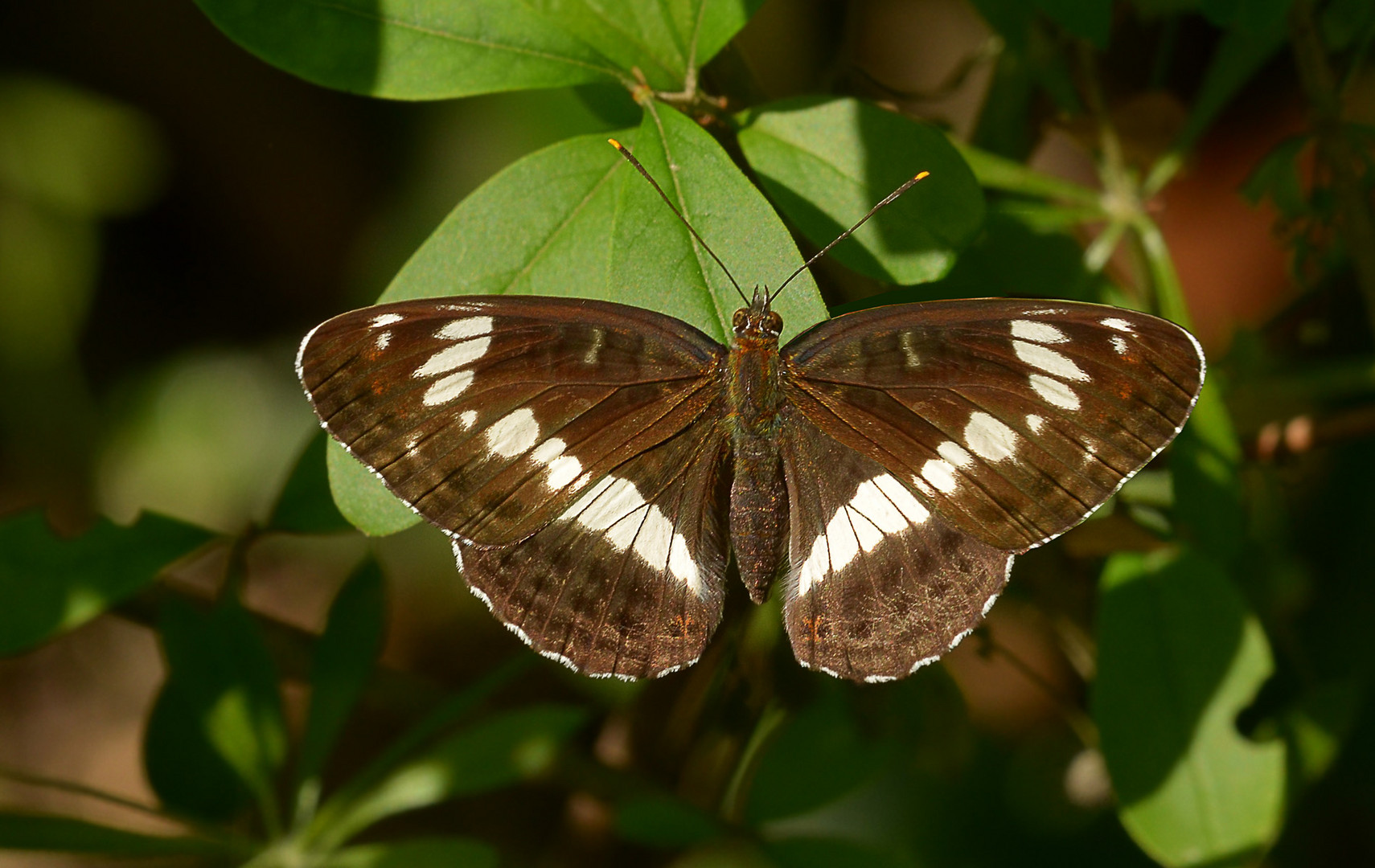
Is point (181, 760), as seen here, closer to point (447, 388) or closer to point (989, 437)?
point (447, 388)

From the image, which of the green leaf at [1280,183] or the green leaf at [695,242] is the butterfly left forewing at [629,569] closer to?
the green leaf at [695,242]

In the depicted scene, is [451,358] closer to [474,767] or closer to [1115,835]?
[474,767]

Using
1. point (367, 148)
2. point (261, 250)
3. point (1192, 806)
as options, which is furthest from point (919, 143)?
point (261, 250)

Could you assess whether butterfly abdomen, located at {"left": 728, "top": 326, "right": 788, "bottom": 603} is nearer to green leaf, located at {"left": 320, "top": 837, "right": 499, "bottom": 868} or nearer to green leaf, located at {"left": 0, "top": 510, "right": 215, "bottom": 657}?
green leaf, located at {"left": 320, "top": 837, "right": 499, "bottom": 868}

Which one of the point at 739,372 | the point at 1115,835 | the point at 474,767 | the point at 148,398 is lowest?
the point at 1115,835

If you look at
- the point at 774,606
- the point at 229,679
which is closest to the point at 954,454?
the point at 774,606

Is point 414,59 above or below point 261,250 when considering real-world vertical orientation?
above
